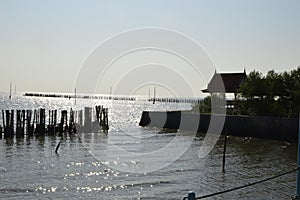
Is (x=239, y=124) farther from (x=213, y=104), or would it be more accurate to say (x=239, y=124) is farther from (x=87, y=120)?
(x=87, y=120)

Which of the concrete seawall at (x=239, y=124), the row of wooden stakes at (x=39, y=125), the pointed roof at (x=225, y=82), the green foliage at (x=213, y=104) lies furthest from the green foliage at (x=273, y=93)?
the row of wooden stakes at (x=39, y=125)

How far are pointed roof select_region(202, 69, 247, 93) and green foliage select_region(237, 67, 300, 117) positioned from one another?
328 inches

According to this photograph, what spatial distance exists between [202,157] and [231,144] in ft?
33.0

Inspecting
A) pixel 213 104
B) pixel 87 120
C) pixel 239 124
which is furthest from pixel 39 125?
pixel 213 104

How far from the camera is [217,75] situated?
63625mm

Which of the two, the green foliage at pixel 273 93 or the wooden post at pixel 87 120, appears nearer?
the green foliage at pixel 273 93

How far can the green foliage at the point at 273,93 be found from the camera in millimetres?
46406

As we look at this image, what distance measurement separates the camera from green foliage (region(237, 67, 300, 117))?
152 ft

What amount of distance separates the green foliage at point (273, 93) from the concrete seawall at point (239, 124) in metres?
2.97

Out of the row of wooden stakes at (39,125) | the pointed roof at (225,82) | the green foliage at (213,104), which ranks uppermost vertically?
the pointed roof at (225,82)

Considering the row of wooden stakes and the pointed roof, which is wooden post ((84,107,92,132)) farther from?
the pointed roof

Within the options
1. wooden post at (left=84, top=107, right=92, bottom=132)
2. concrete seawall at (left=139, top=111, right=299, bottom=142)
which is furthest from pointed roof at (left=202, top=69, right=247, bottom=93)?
wooden post at (left=84, top=107, right=92, bottom=132)

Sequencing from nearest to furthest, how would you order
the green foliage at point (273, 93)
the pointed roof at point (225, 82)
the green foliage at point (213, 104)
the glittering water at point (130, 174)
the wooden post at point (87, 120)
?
1. the glittering water at point (130, 174)
2. the green foliage at point (273, 93)
3. the wooden post at point (87, 120)
4. the green foliage at point (213, 104)
5. the pointed roof at point (225, 82)

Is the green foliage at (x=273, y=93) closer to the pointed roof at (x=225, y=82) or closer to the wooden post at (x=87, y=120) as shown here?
the pointed roof at (x=225, y=82)
